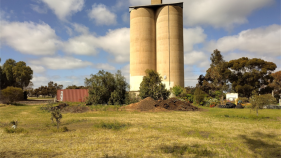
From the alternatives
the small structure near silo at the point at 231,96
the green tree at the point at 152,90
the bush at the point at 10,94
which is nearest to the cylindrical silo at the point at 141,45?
the green tree at the point at 152,90

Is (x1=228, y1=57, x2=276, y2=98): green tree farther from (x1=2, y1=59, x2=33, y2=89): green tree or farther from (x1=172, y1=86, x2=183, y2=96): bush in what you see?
(x1=2, y1=59, x2=33, y2=89): green tree

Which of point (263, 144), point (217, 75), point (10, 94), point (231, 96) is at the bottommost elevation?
point (263, 144)

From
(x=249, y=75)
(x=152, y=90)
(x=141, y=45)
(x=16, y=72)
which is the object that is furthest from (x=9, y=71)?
(x=249, y=75)

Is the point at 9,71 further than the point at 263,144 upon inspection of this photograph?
Yes

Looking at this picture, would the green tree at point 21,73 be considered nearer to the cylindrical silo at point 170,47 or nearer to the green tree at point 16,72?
the green tree at point 16,72

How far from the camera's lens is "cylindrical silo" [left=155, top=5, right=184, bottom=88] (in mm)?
40469

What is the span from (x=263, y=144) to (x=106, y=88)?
71.9 feet

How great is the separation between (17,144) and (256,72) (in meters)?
44.2

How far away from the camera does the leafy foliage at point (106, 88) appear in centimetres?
2683

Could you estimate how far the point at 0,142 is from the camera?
758 centimetres

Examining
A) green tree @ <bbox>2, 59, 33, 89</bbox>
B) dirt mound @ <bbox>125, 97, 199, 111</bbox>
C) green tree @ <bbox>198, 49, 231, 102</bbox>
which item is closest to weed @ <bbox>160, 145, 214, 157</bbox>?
dirt mound @ <bbox>125, 97, 199, 111</bbox>

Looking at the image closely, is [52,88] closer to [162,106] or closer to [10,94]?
[10,94]

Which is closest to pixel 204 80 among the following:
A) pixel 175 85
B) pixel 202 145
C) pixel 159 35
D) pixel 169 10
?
pixel 175 85

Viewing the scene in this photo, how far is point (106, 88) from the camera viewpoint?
1073 inches
